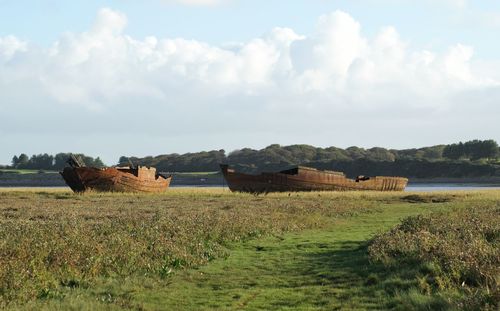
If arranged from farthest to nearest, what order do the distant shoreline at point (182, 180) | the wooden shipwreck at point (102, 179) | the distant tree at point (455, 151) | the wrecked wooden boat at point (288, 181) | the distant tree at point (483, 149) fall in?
the distant tree at point (455, 151)
the distant tree at point (483, 149)
the distant shoreline at point (182, 180)
the wrecked wooden boat at point (288, 181)
the wooden shipwreck at point (102, 179)

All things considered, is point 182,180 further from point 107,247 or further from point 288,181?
point 107,247

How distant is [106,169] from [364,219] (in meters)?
29.9

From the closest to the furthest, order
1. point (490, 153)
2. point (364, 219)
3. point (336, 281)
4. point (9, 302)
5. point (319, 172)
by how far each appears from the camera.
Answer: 1. point (9, 302)
2. point (336, 281)
3. point (364, 219)
4. point (319, 172)
5. point (490, 153)

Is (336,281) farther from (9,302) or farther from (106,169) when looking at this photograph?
(106,169)

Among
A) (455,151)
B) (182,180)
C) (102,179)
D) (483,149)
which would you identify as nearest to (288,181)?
(102,179)

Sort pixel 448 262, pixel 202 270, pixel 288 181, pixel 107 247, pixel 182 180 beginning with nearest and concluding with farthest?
pixel 448 262 → pixel 202 270 → pixel 107 247 → pixel 288 181 → pixel 182 180

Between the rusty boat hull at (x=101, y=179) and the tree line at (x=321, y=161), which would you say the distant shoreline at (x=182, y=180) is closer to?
the tree line at (x=321, y=161)

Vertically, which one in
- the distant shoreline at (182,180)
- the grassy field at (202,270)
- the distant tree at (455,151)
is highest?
the distant tree at (455,151)

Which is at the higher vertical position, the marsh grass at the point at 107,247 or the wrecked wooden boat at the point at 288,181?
the wrecked wooden boat at the point at 288,181

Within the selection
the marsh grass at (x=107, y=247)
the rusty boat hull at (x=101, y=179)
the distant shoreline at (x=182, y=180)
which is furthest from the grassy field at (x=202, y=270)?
the distant shoreline at (x=182, y=180)

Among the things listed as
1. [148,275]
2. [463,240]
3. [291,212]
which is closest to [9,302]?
[148,275]

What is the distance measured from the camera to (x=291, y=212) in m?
30.8

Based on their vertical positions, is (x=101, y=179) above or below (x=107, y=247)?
above

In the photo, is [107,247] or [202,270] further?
[107,247]
